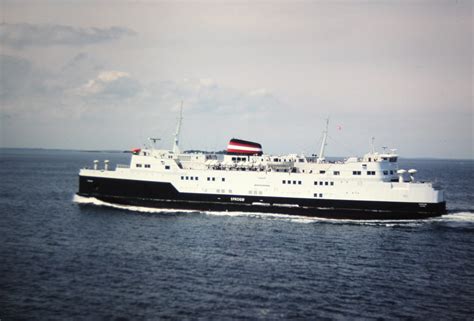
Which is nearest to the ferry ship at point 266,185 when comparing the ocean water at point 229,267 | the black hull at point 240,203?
the black hull at point 240,203

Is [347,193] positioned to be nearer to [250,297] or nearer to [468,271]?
[468,271]

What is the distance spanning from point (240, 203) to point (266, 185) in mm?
2797

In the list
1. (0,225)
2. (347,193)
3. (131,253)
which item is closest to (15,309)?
(131,253)

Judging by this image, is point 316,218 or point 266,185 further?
point 266,185

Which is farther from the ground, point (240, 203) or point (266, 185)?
point (266, 185)

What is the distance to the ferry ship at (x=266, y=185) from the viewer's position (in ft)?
126

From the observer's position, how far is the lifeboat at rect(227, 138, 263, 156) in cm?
4431

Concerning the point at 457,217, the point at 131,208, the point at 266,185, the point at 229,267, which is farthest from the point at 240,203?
the point at 457,217

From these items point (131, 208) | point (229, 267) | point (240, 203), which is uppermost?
point (240, 203)

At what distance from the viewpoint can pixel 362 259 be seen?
27672mm

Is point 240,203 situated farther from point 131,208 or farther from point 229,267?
point 229,267

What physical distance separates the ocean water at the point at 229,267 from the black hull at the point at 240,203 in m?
0.91

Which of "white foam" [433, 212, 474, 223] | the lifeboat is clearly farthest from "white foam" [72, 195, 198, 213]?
"white foam" [433, 212, 474, 223]

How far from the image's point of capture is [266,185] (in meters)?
40.6
